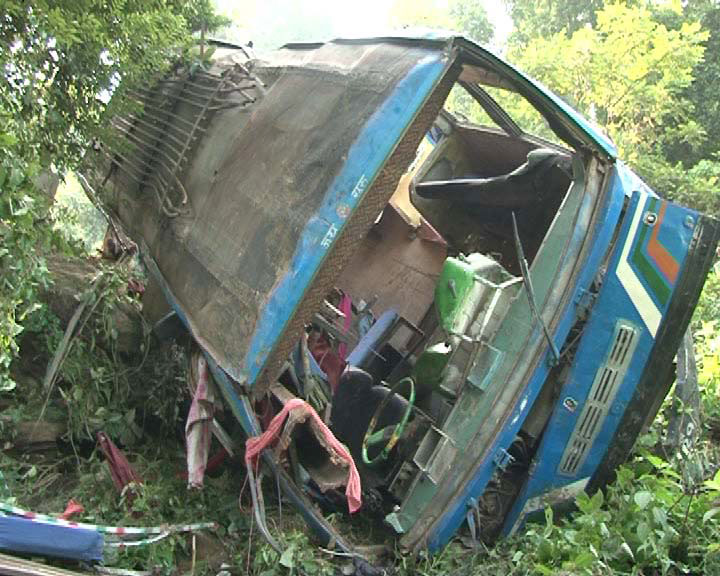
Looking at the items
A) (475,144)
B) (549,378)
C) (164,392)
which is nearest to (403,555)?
(549,378)

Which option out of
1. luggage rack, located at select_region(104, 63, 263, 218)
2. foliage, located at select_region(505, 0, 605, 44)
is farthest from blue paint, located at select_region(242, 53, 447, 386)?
foliage, located at select_region(505, 0, 605, 44)

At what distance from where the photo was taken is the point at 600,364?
280 cm

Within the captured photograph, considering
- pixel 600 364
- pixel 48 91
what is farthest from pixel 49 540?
pixel 600 364

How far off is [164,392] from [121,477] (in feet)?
2.29

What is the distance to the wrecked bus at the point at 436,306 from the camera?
8.63 ft

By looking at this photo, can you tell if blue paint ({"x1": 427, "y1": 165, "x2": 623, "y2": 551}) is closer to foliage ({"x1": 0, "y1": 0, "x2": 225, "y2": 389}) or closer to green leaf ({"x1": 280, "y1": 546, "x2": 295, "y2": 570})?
green leaf ({"x1": 280, "y1": 546, "x2": 295, "y2": 570})

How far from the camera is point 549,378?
2854 mm

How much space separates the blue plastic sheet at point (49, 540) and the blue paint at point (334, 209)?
0.74 m

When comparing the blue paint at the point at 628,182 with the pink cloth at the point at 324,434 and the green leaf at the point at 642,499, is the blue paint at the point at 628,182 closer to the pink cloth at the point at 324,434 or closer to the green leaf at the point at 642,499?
the green leaf at the point at 642,499

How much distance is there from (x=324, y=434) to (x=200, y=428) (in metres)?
0.67

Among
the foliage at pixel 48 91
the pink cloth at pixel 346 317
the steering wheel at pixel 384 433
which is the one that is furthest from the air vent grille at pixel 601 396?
the foliage at pixel 48 91

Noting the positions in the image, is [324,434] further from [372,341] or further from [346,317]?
[346,317]

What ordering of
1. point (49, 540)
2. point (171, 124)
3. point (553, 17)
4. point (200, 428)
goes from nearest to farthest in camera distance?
point (49, 540) → point (200, 428) → point (171, 124) → point (553, 17)

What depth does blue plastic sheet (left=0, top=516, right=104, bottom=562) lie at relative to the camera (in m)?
2.15
